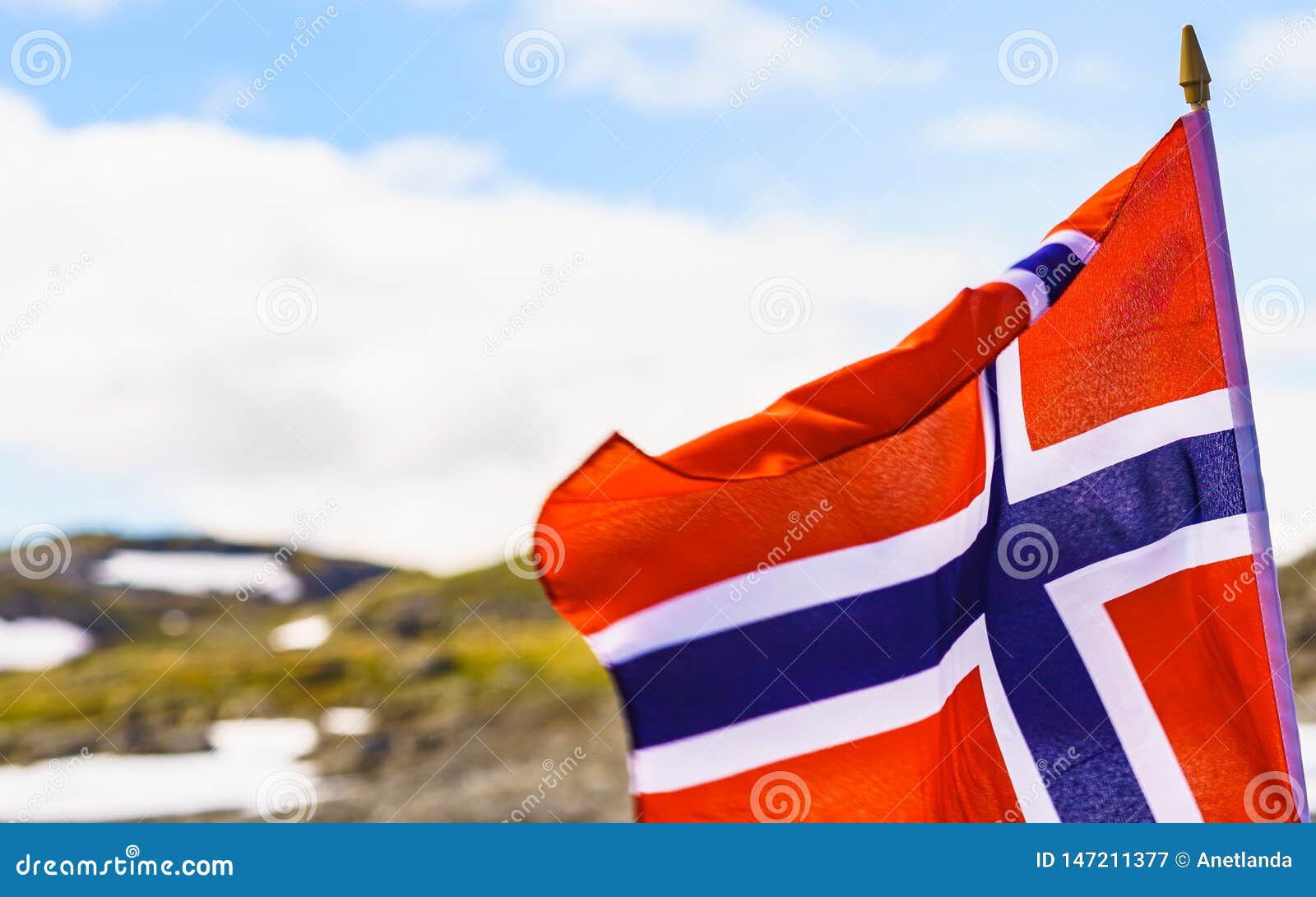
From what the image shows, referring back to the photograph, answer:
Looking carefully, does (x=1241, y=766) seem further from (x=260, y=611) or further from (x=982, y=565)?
(x=260, y=611)

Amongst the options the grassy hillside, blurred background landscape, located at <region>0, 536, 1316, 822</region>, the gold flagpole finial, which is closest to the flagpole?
the gold flagpole finial

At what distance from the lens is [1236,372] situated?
178 inches

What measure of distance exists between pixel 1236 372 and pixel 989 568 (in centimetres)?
107

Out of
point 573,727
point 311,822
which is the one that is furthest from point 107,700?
point 311,822

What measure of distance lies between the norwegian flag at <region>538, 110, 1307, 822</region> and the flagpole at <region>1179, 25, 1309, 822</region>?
11 millimetres

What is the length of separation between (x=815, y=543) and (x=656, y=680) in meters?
0.66

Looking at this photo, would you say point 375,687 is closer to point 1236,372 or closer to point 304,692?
point 304,692

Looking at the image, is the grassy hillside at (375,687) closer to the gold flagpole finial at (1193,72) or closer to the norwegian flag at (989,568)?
the norwegian flag at (989,568)

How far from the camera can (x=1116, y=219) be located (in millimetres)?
4777

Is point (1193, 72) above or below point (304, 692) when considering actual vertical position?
below

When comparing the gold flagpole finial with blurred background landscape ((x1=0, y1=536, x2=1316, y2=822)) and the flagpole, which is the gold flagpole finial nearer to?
the flagpole

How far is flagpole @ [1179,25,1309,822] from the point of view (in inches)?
167

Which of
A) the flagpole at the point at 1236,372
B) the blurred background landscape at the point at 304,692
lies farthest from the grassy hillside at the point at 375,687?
the flagpole at the point at 1236,372

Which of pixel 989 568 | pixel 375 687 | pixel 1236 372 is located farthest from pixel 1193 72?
pixel 375 687
